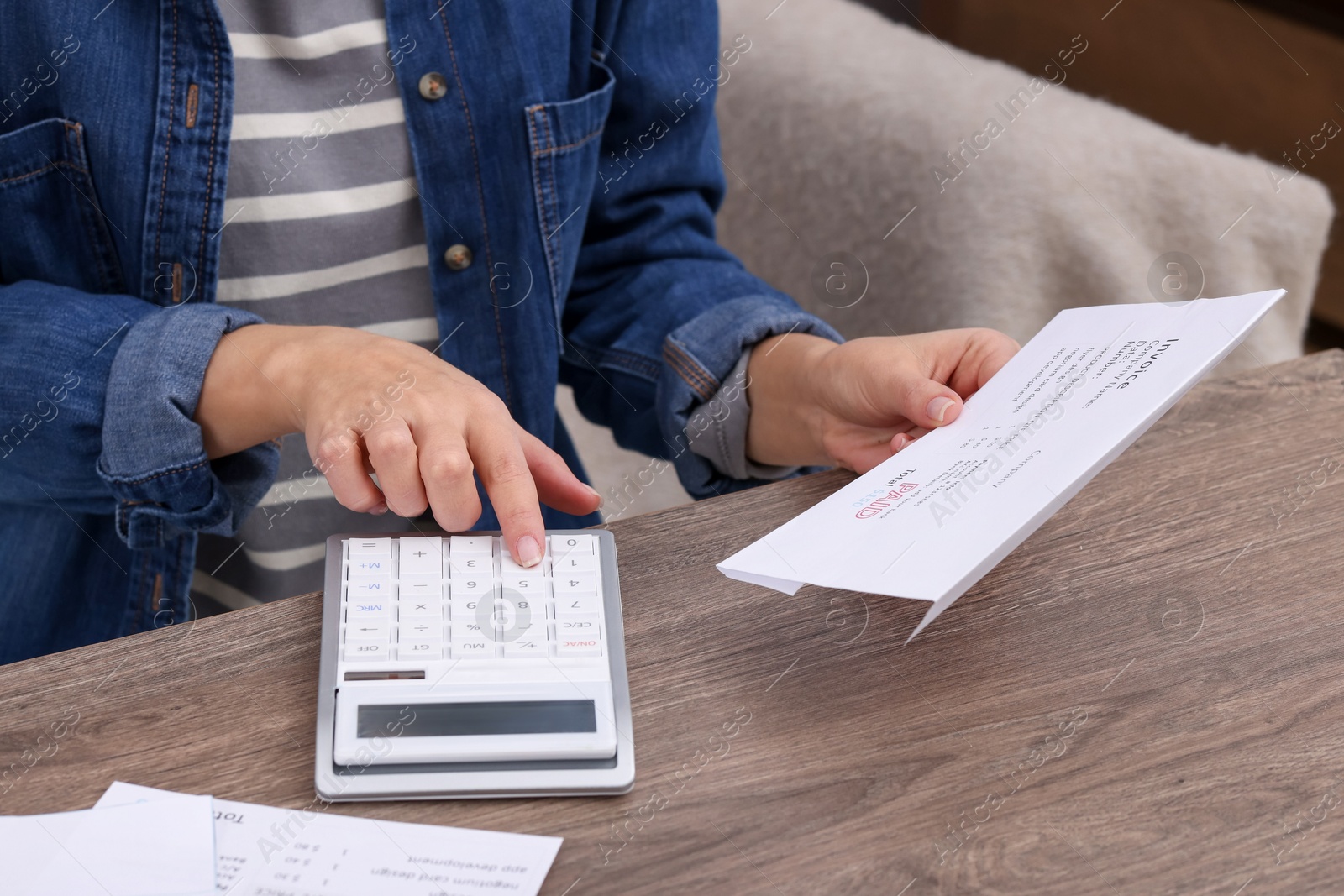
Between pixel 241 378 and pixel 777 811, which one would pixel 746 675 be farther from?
pixel 241 378

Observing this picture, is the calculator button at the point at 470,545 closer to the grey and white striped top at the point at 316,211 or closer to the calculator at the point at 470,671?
the calculator at the point at 470,671

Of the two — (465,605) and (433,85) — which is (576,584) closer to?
(465,605)

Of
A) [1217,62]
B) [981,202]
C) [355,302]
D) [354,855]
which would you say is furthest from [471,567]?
[1217,62]

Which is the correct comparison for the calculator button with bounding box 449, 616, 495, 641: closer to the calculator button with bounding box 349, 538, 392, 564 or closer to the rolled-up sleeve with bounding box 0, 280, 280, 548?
→ the calculator button with bounding box 349, 538, 392, 564

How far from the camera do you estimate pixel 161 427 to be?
58 cm

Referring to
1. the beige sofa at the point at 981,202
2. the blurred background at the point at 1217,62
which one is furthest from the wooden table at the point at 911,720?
the blurred background at the point at 1217,62

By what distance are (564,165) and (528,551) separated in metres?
0.41

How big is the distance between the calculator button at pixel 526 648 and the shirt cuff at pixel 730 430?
11.8 inches

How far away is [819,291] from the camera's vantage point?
4.81 ft

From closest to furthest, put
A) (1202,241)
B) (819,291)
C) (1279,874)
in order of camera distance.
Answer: (1279,874) < (1202,241) < (819,291)

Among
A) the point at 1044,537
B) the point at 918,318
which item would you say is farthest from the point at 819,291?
the point at 1044,537

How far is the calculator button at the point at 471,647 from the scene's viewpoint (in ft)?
1.60

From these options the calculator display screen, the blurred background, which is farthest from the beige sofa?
the blurred background

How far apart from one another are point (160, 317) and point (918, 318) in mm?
965
